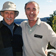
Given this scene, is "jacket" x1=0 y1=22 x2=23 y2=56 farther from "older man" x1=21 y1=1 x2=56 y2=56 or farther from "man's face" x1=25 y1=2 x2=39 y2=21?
"man's face" x1=25 y1=2 x2=39 y2=21

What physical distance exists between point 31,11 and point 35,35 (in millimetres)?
562

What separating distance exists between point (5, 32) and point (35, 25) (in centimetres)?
71

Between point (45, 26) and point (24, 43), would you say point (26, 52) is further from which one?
point (45, 26)

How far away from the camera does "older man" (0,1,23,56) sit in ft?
9.24

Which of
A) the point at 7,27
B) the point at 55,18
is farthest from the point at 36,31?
the point at 55,18

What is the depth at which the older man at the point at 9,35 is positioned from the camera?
282 cm

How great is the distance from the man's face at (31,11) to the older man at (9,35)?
12.0 inches

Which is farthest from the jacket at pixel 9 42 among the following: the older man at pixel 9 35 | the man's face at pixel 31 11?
the man's face at pixel 31 11

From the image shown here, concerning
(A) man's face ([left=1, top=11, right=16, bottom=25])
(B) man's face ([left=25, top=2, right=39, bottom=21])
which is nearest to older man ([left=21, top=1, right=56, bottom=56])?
(B) man's face ([left=25, top=2, right=39, bottom=21])

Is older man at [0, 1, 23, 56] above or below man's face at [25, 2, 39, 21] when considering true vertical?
below

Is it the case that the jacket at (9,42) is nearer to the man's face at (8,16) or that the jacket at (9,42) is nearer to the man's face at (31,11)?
the man's face at (8,16)

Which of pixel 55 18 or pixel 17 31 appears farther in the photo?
pixel 55 18

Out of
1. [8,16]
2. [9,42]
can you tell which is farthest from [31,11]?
[9,42]

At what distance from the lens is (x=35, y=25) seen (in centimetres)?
307
